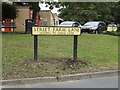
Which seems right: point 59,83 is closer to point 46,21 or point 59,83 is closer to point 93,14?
point 46,21

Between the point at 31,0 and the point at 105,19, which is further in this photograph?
the point at 105,19

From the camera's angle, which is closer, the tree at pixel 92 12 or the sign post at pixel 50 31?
the sign post at pixel 50 31

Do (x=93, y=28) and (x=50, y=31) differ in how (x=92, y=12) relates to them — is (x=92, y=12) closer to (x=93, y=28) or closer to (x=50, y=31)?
(x=93, y=28)

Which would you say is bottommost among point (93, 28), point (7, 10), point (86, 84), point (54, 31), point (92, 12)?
point (86, 84)

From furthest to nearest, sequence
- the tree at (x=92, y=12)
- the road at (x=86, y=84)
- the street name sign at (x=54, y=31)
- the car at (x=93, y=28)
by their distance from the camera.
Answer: the tree at (x=92, y=12) < the car at (x=93, y=28) < the street name sign at (x=54, y=31) < the road at (x=86, y=84)

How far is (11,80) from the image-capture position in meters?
6.03

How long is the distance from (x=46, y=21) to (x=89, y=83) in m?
34.4

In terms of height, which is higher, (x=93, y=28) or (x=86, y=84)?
(x=93, y=28)

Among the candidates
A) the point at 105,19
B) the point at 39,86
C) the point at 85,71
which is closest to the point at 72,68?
the point at 85,71

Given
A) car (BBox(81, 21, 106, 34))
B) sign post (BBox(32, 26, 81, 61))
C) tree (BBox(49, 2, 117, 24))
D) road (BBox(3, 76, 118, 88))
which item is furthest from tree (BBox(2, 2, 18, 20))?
tree (BBox(49, 2, 117, 24))

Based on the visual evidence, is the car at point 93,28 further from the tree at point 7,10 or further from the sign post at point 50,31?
the sign post at point 50,31

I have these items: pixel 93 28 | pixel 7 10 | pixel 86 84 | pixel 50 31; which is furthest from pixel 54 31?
pixel 93 28

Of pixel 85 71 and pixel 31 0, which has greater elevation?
pixel 31 0

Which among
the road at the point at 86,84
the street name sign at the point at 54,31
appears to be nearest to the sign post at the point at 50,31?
the street name sign at the point at 54,31
